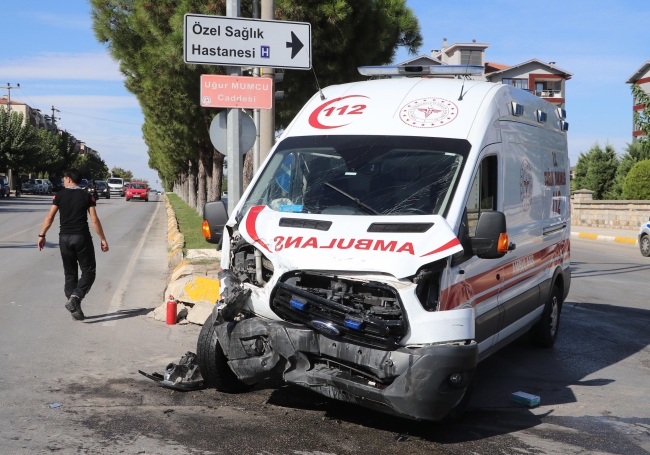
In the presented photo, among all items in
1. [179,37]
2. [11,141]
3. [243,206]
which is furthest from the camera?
[11,141]

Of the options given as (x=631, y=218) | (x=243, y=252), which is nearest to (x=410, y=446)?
(x=243, y=252)

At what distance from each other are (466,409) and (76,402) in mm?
2901

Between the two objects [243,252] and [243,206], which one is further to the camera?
[243,206]

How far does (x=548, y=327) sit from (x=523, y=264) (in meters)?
1.42

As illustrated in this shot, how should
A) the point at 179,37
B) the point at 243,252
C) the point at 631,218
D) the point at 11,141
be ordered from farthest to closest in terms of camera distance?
the point at 11,141, the point at 631,218, the point at 179,37, the point at 243,252

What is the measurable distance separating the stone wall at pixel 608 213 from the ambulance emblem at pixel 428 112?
1000 inches

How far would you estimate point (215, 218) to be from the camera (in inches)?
226

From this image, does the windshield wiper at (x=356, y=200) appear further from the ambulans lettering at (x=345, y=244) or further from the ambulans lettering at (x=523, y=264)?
the ambulans lettering at (x=523, y=264)

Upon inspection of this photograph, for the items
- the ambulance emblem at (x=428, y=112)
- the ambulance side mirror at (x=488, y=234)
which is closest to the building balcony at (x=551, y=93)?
the ambulance emblem at (x=428, y=112)

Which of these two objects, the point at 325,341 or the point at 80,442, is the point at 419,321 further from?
the point at 80,442

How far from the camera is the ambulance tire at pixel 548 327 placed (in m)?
7.59

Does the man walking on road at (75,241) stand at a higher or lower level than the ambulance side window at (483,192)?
lower

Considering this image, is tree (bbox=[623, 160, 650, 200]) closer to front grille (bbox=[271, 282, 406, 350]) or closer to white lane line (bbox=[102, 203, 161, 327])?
white lane line (bbox=[102, 203, 161, 327])

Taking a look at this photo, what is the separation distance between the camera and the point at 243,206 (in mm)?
5781
